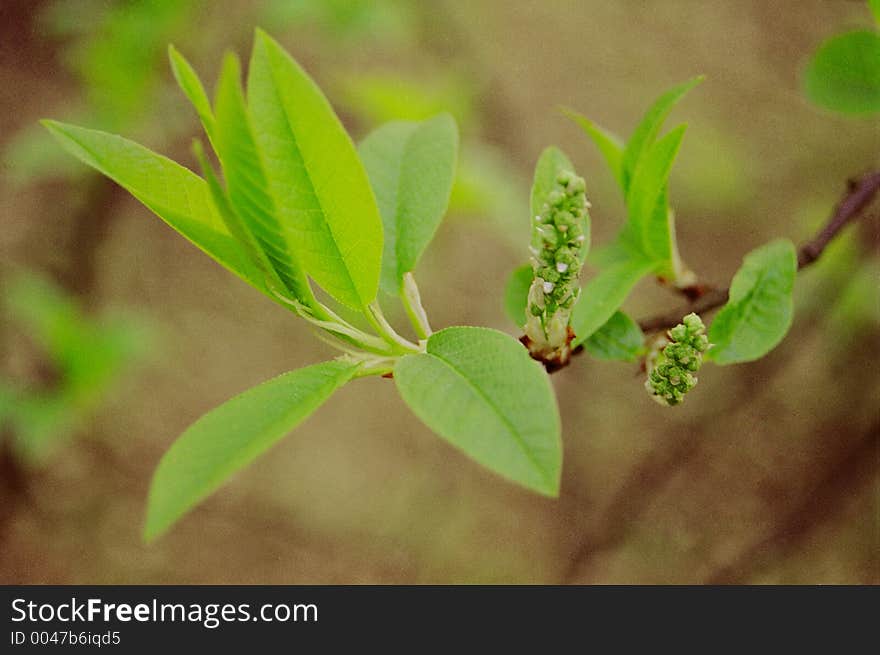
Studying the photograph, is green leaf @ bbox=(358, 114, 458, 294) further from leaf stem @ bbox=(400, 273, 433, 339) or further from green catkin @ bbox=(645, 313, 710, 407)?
green catkin @ bbox=(645, 313, 710, 407)

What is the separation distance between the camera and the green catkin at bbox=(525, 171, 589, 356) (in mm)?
707

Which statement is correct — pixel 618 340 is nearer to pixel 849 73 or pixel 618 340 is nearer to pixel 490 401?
pixel 490 401

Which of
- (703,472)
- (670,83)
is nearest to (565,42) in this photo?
(670,83)

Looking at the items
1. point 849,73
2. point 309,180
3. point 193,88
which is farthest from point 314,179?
point 849,73

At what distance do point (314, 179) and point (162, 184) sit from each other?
0.16 m

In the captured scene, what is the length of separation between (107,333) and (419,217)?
185 cm

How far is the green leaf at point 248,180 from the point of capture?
598 mm

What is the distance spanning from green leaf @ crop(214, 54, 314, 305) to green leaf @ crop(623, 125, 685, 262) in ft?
1.40

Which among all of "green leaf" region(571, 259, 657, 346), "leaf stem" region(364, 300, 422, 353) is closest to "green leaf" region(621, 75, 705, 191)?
"green leaf" region(571, 259, 657, 346)

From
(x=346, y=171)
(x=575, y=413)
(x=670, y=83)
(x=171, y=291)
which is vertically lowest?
(x=575, y=413)

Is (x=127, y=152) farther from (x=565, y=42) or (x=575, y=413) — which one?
(x=565, y=42)

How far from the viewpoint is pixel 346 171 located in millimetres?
729

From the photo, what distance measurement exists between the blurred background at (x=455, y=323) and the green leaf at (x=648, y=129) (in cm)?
157

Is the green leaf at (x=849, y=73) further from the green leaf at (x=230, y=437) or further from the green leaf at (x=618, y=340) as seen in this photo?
the green leaf at (x=230, y=437)
